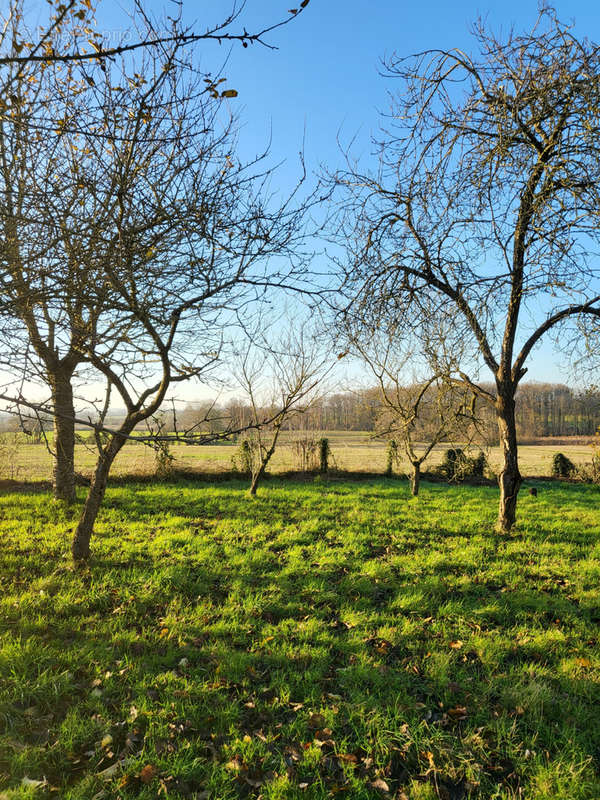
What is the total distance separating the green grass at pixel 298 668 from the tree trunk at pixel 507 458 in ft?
2.73

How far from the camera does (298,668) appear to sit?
3.73 meters

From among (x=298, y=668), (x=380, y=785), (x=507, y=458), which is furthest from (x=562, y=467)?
(x=380, y=785)

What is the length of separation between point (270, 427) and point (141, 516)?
4633mm

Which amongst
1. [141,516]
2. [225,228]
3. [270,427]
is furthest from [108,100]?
[270,427]

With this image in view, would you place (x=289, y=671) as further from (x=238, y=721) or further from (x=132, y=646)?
(x=132, y=646)

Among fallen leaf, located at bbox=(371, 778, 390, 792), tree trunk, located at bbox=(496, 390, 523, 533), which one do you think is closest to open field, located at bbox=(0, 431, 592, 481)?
tree trunk, located at bbox=(496, 390, 523, 533)

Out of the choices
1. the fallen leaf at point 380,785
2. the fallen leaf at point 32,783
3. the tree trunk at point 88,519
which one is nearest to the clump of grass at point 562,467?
the tree trunk at point 88,519

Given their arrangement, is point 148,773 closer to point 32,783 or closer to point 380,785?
point 32,783

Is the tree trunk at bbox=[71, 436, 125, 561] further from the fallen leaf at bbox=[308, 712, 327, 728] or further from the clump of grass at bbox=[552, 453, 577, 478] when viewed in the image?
the clump of grass at bbox=[552, 453, 577, 478]

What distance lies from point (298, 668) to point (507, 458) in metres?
5.70

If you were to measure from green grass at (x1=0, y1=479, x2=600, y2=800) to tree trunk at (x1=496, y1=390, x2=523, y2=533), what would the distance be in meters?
0.83

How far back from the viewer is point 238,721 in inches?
123

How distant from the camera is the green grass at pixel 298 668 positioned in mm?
2691

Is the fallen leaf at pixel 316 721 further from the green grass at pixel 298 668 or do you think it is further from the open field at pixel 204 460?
the open field at pixel 204 460
